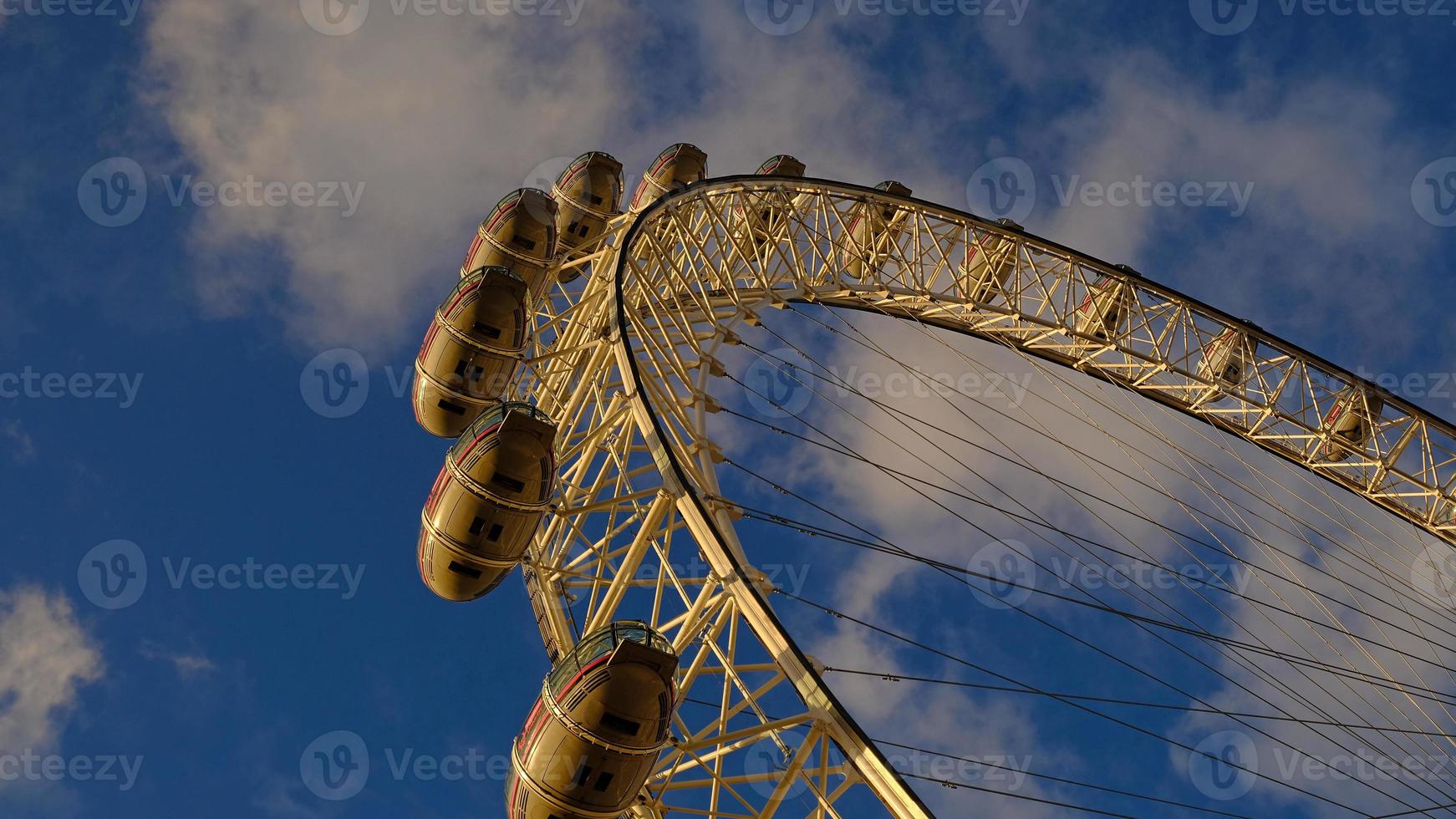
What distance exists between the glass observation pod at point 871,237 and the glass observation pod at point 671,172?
13.0 ft

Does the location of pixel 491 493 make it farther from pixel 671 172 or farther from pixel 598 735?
pixel 671 172

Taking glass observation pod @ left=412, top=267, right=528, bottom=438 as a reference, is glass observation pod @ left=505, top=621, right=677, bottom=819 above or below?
below

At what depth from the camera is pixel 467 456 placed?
55.1ft

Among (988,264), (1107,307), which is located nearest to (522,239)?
(988,264)

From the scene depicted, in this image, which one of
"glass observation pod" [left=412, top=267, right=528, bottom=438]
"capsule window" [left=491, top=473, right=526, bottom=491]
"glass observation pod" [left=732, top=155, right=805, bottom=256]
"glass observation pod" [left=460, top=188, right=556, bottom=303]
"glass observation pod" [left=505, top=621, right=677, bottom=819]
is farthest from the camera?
"glass observation pod" [left=732, top=155, right=805, bottom=256]

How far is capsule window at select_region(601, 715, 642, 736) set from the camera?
13508 millimetres

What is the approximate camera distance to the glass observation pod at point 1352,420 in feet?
108

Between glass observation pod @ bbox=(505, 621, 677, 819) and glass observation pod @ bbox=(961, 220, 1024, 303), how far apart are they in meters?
18.8

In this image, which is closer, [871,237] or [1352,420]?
[871,237]

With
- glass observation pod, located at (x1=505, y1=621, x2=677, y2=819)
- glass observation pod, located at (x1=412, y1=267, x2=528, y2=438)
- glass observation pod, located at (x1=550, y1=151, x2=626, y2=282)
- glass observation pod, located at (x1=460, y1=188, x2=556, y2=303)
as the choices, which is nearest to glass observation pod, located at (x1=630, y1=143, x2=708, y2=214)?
glass observation pod, located at (x1=550, y1=151, x2=626, y2=282)

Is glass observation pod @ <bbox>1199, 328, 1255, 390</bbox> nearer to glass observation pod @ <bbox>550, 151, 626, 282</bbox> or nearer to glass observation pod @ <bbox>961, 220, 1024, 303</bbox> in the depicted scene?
glass observation pod @ <bbox>961, 220, 1024, 303</bbox>

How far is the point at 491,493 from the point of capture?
54.6 ft

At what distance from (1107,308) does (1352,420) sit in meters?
7.45

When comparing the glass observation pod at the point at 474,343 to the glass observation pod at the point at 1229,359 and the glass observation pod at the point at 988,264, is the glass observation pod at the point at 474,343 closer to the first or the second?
the glass observation pod at the point at 988,264
